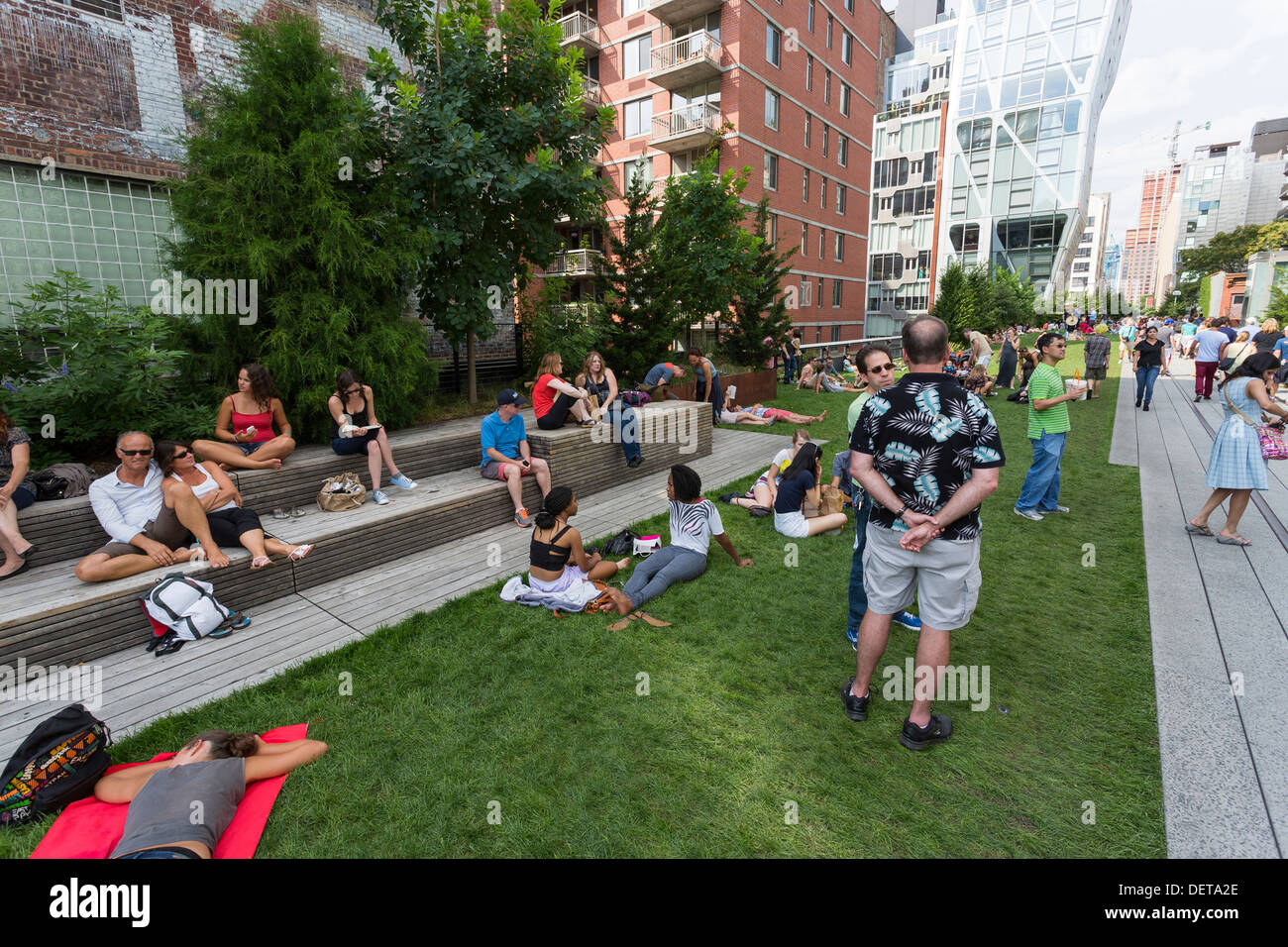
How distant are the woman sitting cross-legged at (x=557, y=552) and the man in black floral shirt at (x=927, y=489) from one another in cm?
226

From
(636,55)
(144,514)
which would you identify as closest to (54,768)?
(144,514)

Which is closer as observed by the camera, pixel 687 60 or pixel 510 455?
pixel 510 455

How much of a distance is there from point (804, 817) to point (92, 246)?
1031 cm

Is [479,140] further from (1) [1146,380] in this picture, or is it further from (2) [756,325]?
(1) [1146,380]

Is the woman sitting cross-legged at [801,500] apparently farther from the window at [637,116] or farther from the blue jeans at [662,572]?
the window at [637,116]

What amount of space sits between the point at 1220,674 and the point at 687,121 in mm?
27058

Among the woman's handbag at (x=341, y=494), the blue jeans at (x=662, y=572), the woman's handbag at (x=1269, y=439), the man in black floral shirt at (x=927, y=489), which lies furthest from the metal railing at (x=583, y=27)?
the man in black floral shirt at (x=927, y=489)

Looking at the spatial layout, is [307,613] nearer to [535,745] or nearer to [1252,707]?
[535,745]

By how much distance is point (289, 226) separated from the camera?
278 inches

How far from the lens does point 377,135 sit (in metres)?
8.07

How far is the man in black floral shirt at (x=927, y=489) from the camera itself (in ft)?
10.00

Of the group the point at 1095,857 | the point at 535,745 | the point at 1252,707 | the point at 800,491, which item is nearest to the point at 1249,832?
the point at 1095,857
